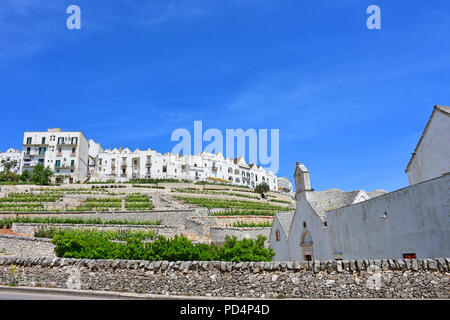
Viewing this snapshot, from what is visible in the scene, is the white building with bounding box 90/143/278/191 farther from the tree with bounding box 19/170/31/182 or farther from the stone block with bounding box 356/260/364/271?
the stone block with bounding box 356/260/364/271

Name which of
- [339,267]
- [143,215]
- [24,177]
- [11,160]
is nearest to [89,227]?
[143,215]

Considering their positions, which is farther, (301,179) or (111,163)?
(111,163)

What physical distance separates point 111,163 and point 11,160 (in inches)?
1175

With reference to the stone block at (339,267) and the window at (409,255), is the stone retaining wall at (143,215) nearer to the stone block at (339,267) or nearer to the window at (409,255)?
the window at (409,255)

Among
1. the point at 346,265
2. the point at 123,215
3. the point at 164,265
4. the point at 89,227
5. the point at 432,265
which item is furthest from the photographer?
the point at 123,215

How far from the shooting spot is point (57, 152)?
8669 centimetres

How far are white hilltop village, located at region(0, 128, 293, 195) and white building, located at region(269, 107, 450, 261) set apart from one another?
237ft

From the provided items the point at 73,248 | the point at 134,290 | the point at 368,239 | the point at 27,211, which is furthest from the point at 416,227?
the point at 27,211

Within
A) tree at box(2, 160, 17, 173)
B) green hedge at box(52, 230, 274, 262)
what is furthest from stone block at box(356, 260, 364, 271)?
tree at box(2, 160, 17, 173)

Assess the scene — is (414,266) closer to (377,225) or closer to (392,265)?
(392,265)

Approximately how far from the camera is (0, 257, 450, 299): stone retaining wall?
975cm

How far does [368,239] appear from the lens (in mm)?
17062
